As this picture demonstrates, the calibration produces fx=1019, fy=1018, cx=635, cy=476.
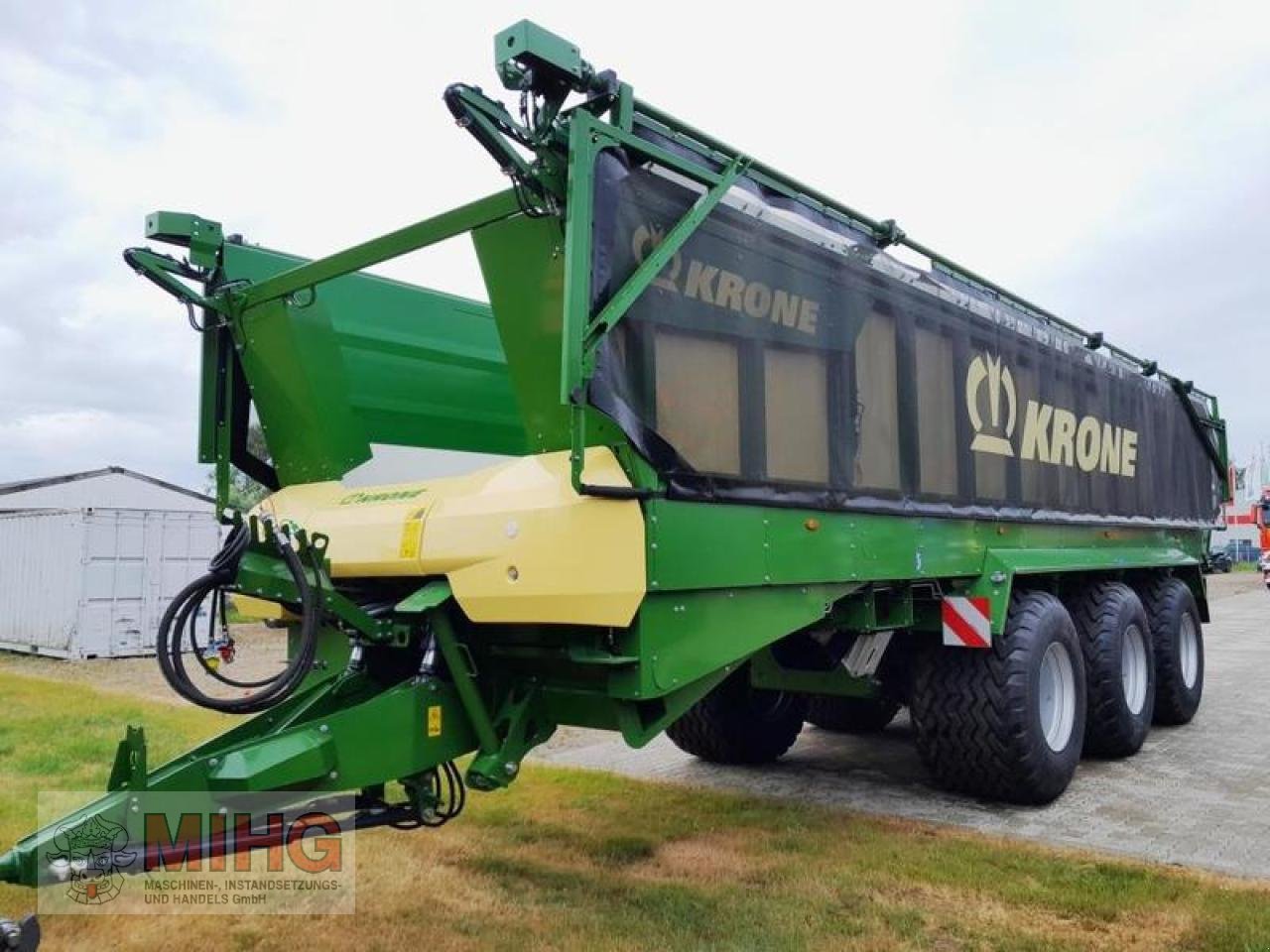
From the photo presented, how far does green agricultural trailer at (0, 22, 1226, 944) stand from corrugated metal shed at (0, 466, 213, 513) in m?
21.0

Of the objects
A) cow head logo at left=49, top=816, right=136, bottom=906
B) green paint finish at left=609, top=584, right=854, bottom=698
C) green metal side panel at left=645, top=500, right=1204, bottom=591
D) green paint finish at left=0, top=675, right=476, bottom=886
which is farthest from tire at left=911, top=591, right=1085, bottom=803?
cow head logo at left=49, top=816, right=136, bottom=906

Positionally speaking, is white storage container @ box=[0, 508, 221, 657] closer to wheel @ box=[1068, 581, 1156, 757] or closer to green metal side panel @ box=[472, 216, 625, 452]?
wheel @ box=[1068, 581, 1156, 757]

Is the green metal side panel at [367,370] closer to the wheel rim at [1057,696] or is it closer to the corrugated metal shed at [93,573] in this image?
the wheel rim at [1057,696]

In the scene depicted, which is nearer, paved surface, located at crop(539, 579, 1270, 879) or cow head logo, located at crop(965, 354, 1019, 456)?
paved surface, located at crop(539, 579, 1270, 879)

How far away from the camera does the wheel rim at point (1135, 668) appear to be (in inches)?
268

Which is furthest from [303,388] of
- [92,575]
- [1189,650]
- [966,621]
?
[92,575]

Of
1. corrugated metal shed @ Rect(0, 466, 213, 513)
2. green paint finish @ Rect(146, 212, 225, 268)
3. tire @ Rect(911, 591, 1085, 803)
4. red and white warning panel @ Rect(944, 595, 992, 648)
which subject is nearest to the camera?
green paint finish @ Rect(146, 212, 225, 268)

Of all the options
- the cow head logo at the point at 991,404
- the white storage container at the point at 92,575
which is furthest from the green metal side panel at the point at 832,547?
the white storage container at the point at 92,575

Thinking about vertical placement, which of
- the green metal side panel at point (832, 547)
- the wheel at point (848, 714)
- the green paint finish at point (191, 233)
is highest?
the green paint finish at point (191, 233)

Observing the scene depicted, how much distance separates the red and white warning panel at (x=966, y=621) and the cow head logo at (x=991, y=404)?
0.82 m

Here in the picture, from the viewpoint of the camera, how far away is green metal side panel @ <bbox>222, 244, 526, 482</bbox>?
441 centimetres

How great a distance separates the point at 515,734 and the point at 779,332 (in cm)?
179

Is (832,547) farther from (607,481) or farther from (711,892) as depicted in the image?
(711,892)

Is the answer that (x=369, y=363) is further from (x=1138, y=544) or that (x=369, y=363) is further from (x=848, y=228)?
(x=1138, y=544)
